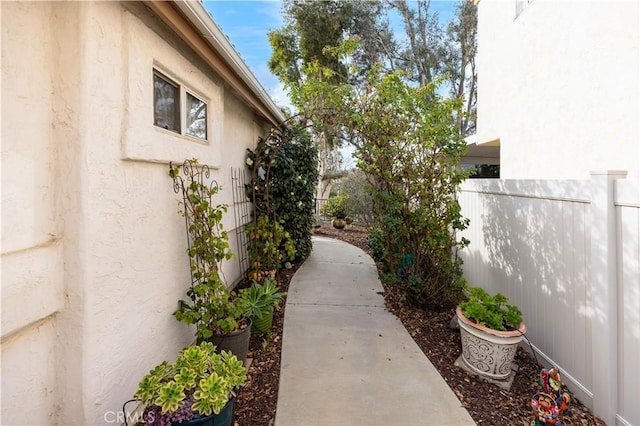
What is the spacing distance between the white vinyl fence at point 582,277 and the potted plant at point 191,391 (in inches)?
115

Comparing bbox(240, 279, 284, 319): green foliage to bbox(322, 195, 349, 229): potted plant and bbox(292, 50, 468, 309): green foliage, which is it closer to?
bbox(292, 50, 468, 309): green foliage

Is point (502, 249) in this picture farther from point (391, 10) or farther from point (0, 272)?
point (391, 10)

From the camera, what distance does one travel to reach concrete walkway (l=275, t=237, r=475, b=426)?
2756 mm

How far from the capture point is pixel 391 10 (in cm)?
1797

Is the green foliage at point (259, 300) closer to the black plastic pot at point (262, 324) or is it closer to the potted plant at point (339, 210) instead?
the black plastic pot at point (262, 324)

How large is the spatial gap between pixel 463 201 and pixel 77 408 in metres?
5.53

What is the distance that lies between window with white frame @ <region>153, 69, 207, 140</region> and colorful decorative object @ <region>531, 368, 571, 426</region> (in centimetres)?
398

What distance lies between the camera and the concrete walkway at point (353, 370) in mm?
2756

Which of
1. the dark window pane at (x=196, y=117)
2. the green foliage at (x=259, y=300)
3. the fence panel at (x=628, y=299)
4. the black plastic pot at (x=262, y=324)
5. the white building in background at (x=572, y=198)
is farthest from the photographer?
the black plastic pot at (x=262, y=324)

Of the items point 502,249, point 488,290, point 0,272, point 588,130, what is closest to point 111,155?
point 0,272

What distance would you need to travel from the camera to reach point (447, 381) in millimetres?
3277

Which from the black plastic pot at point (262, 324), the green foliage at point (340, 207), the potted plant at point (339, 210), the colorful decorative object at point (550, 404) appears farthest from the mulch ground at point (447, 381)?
the green foliage at point (340, 207)

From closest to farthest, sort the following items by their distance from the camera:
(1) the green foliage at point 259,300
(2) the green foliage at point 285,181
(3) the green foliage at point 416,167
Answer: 1. (1) the green foliage at point 259,300
2. (3) the green foliage at point 416,167
3. (2) the green foliage at point 285,181
